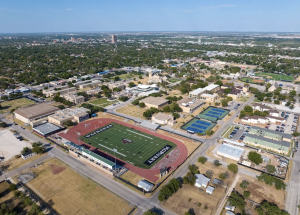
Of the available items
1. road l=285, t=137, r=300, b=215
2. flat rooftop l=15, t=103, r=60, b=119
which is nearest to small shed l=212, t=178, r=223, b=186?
road l=285, t=137, r=300, b=215

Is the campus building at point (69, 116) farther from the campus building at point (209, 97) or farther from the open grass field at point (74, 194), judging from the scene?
the campus building at point (209, 97)

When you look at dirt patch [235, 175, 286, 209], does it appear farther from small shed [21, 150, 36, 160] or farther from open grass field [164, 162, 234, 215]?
small shed [21, 150, 36, 160]

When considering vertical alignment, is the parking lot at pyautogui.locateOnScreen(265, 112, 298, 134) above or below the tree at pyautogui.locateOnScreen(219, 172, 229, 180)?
below

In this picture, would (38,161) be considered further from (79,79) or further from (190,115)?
(79,79)

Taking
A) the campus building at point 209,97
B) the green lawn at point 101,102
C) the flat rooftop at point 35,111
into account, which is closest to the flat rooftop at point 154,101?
the green lawn at point 101,102

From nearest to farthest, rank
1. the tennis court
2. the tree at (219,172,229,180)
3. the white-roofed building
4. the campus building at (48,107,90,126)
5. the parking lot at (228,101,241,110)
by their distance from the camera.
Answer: the tree at (219,172,229,180) < the white-roofed building < the tennis court < the campus building at (48,107,90,126) < the parking lot at (228,101,241,110)

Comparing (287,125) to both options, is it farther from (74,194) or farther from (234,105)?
(74,194)
